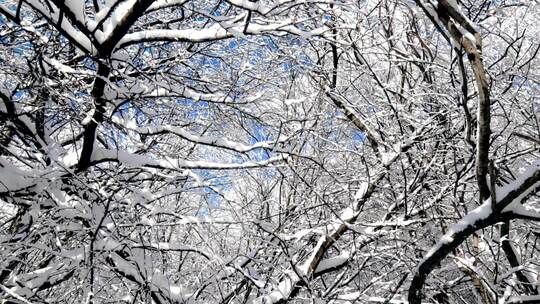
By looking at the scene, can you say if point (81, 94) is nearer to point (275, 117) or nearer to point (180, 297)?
point (180, 297)

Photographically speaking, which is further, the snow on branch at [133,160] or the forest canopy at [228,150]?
the snow on branch at [133,160]

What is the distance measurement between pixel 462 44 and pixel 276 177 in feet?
14.7

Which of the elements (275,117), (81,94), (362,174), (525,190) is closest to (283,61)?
(275,117)

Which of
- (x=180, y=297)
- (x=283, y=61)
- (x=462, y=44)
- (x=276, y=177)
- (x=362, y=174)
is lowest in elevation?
(x=180, y=297)

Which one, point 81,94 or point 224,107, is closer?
point 81,94

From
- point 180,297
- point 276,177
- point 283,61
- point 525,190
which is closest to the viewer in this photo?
point 525,190

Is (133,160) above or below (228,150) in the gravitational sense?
below

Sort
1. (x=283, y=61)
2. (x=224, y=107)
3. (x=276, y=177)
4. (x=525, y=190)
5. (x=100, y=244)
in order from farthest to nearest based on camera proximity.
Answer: (x=276, y=177) → (x=283, y=61) → (x=224, y=107) → (x=100, y=244) → (x=525, y=190)

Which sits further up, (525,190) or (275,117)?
(275,117)

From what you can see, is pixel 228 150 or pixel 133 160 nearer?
pixel 133 160

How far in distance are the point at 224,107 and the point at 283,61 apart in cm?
94

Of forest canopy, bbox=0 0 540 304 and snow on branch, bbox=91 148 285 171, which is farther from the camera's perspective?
snow on branch, bbox=91 148 285 171

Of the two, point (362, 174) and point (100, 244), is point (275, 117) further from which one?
point (100, 244)

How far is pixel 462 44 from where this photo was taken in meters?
1.80
